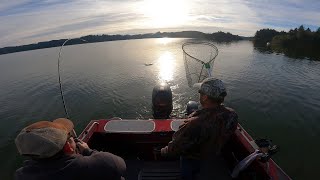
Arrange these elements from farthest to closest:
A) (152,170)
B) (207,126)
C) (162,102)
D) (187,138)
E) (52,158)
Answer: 1. (162,102)
2. (152,170)
3. (187,138)
4. (207,126)
5. (52,158)

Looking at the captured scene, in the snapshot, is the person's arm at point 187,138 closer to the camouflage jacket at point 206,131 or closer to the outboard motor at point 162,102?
the camouflage jacket at point 206,131

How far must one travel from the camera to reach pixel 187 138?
3.71 m

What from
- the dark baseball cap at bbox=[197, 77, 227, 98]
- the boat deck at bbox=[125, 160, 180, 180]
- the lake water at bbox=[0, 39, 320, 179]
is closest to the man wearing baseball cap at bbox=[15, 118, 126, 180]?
the dark baseball cap at bbox=[197, 77, 227, 98]

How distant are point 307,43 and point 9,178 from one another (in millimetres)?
73777

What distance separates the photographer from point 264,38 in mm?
98188

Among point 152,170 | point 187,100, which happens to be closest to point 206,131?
point 152,170

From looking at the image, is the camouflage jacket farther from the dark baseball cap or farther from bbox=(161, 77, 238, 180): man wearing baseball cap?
the dark baseball cap

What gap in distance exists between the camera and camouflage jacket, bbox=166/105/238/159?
3607 mm

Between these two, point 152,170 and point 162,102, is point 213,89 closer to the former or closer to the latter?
point 152,170

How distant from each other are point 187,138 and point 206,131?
297 millimetres

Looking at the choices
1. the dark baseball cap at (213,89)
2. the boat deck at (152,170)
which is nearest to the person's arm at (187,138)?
the dark baseball cap at (213,89)

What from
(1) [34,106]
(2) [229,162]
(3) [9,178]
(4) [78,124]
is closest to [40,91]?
(1) [34,106]

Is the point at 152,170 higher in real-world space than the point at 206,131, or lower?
lower

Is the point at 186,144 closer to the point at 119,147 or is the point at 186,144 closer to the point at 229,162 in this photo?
the point at 229,162
